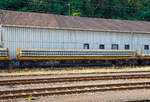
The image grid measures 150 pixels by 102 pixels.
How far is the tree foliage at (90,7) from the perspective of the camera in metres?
44.4

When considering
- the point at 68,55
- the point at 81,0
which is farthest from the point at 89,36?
the point at 81,0

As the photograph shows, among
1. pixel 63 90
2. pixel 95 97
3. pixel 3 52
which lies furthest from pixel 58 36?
pixel 95 97

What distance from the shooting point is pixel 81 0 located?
1987 inches

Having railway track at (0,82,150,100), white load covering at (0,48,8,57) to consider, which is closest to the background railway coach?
white load covering at (0,48,8,57)

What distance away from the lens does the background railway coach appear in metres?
18.9

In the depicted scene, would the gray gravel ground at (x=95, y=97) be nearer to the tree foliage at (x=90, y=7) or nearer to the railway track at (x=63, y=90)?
the railway track at (x=63, y=90)

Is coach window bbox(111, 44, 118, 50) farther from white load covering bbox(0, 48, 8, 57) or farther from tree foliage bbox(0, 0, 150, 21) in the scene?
tree foliage bbox(0, 0, 150, 21)

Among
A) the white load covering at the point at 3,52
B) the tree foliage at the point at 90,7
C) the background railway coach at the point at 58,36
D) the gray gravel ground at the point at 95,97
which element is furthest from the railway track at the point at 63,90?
the tree foliage at the point at 90,7

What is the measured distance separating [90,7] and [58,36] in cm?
3174

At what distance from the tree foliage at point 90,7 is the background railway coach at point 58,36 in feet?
72.5

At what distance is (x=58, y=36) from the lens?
20500 mm

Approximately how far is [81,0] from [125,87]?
44.0 metres

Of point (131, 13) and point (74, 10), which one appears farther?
point (131, 13)

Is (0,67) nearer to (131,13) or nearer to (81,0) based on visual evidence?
(81,0)
